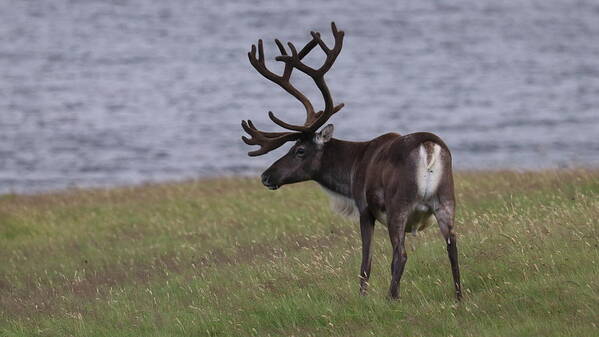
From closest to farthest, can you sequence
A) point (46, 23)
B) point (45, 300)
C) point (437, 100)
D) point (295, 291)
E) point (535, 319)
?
point (535, 319) → point (295, 291) → point (45, 300) → point (437, 100) → point (46, 23)

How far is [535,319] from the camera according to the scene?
34.1 feet

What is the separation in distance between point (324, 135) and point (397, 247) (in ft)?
7.09

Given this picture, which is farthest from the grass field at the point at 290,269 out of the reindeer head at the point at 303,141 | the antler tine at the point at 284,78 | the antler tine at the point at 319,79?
the antler tine at the point at 284,78

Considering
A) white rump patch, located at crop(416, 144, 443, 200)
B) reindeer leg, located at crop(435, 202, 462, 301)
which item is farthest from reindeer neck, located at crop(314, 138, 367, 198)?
reindeer leg, located at crop(435, 202, 462, 301)

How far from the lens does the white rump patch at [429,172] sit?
11227 mm

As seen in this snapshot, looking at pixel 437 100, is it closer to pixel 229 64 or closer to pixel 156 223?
pixel 229 64

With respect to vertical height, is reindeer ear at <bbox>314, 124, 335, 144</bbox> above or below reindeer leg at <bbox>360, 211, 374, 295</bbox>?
above

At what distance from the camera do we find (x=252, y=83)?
5725 centimetres

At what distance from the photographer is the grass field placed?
1097cm

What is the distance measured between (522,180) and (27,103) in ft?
111

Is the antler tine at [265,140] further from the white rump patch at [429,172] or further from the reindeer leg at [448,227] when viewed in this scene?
the reindeer leg at [448,227]

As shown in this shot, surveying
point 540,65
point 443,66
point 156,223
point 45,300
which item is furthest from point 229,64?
point 45,300

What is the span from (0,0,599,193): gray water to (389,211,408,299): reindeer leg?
1750 cm

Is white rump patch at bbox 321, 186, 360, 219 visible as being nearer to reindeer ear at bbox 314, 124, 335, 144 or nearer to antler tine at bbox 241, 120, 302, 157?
reindeer ear at bbox 314, 124, 335, 144
